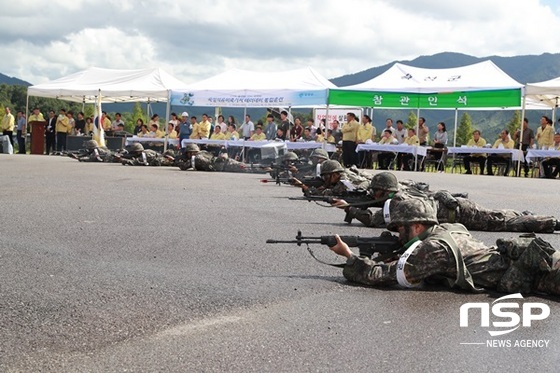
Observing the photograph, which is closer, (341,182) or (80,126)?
(341,182)

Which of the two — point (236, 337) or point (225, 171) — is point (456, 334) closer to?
point (236, 337)

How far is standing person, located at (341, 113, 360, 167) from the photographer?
2689 cm

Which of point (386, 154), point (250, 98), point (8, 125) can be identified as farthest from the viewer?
point (8, 125)

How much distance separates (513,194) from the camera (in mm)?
16828

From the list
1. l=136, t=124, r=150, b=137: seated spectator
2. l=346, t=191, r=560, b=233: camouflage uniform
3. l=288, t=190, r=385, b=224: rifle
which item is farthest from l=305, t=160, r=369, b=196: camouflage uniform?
l=136, t=124, r=150, b=137: seated spectator

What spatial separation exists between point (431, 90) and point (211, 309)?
75.7ft

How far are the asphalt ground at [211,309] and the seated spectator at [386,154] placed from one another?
1677 centimetres

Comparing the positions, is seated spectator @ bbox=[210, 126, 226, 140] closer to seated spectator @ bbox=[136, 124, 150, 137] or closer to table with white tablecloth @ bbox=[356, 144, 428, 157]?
seated spectator @ bbox=[136, 124, 150, 137]

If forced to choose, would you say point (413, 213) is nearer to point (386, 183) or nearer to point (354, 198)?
point (386, 183)

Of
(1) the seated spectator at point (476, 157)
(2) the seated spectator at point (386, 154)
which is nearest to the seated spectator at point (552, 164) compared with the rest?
(1) the seated spectator at point (476, 157)

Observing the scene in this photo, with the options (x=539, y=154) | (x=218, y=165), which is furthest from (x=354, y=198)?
(x=539, y=154)

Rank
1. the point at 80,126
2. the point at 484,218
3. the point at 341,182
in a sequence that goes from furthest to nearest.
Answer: the point at 80,126
the point at 341,182
the point at 484,218

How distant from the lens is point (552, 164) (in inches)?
971

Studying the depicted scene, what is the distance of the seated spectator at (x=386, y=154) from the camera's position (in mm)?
27312
